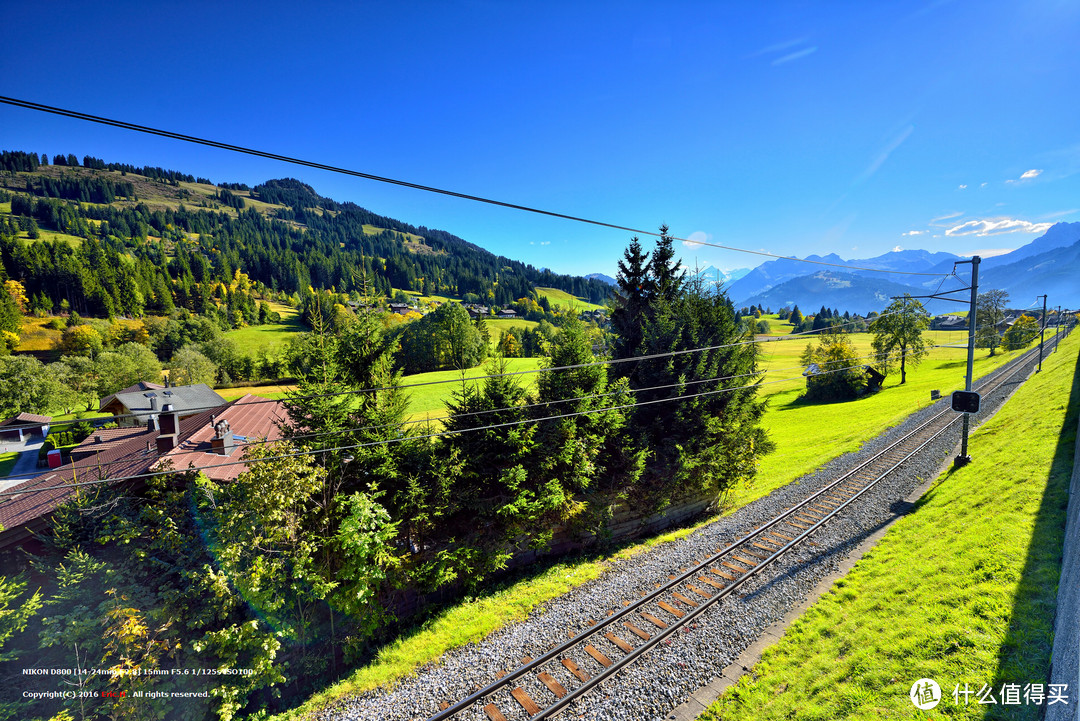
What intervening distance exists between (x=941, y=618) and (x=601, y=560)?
7.78m

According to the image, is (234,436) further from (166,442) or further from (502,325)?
(502,325)

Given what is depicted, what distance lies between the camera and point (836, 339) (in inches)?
1982

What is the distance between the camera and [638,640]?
8461 millimetres

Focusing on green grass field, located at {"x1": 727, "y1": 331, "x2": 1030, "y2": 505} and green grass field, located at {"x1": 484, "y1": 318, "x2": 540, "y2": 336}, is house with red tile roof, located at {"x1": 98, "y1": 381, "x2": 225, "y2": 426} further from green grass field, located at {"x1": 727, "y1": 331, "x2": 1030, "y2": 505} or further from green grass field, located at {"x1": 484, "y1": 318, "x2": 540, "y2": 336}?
green grass field, located at {"x1": 484, "y1": 318, "x2": 540, "y2": 336}

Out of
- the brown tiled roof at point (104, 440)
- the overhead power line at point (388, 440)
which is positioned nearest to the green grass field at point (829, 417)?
the overhead power line at point (388, 440)

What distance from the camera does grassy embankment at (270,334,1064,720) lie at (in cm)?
855

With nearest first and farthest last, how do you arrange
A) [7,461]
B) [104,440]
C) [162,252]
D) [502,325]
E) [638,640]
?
[638,640] → [104,440] → [7,461] → [502,325] → [162,252]

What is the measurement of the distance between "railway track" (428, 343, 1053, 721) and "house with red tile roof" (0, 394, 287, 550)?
6845 mm

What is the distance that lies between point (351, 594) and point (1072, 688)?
11238 mm

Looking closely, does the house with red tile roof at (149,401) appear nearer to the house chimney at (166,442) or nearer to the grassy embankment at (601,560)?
the house chimney at (166,442)

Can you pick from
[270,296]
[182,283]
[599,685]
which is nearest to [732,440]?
[599,685]

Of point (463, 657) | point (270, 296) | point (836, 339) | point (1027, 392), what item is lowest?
point (463, 657)

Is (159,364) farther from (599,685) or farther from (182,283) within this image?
(599,685)

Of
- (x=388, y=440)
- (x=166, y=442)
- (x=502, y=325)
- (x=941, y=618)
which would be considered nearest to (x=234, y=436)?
(x=166, y=442)
